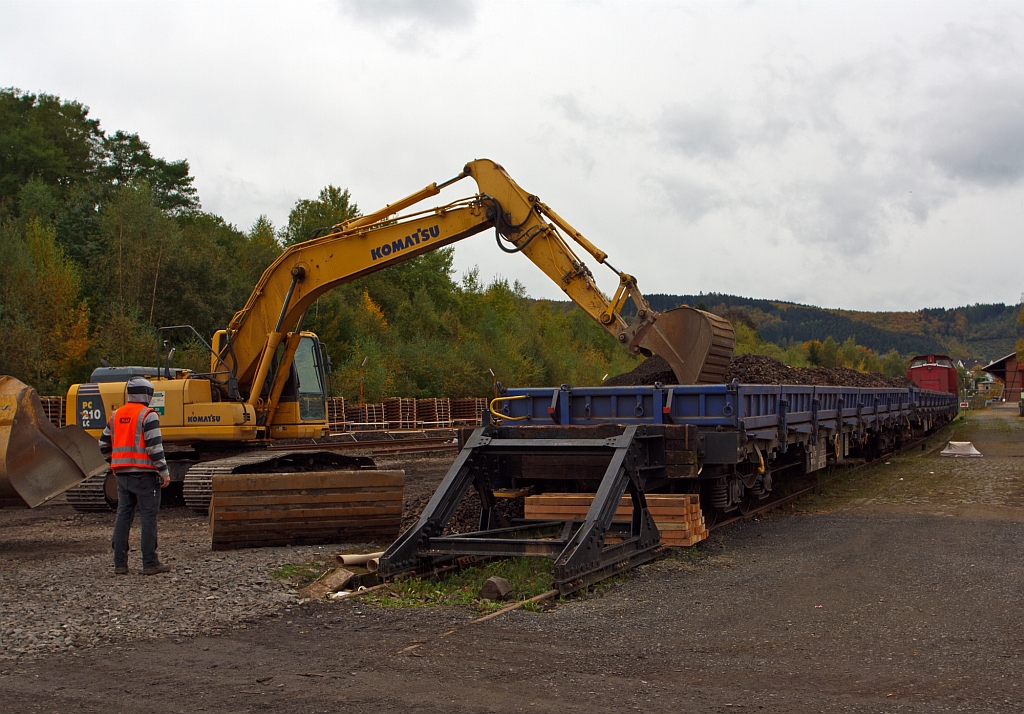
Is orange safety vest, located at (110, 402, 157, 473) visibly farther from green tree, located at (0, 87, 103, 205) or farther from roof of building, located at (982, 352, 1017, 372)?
roof of building, located at (982, 352, 1017, 372)

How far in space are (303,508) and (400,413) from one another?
105 ft

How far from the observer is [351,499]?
9648 millimetres

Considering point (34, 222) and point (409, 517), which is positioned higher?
point (34, 222)

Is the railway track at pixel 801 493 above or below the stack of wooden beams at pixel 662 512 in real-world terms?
below

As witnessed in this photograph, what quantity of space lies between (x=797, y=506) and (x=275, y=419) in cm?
798

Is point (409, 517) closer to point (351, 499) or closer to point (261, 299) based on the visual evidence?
point (351, 499)

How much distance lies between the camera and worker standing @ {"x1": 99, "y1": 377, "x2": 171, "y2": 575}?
8406 mm

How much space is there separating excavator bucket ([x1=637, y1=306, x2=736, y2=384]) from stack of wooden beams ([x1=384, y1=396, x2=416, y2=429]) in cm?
2848

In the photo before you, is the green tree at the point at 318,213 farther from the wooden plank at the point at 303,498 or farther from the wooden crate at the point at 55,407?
the wooden plank at the point at 303,498

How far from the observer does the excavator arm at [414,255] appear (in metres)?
13.2

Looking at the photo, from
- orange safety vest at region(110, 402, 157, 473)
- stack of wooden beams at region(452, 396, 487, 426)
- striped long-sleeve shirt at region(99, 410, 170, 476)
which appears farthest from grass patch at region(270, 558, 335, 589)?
stack of wooden beams at region(452, 396, 487, 426)

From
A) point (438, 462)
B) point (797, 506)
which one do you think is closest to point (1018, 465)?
point (797, 506)

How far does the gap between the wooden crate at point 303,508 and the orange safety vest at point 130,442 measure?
2.46 ft

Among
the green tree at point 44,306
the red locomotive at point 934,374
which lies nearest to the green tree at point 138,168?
the green tree at point 44,306
